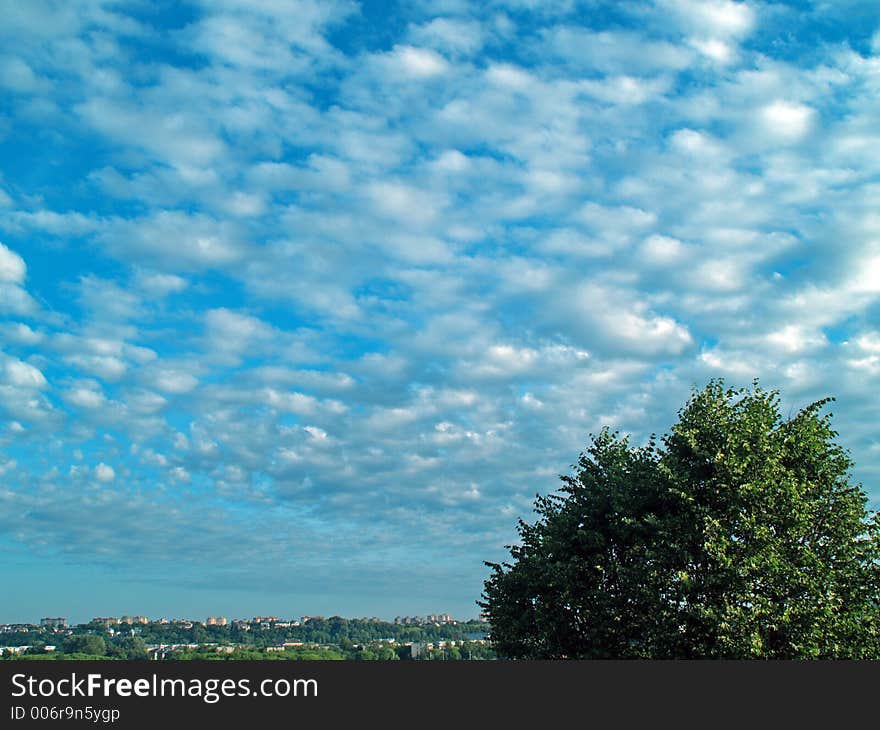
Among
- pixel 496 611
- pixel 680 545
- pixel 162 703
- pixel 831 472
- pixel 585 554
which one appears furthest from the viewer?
pixel 496 611

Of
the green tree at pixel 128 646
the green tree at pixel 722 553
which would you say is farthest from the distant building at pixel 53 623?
the green tree at pixel 722 553

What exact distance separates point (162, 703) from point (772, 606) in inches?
946

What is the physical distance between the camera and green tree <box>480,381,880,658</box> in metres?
29.4

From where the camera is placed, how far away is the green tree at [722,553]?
29.4 m

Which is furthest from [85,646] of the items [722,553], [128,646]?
[722,553]

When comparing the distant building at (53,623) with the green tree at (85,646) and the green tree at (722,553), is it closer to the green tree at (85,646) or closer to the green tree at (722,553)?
the green tree at (85,646)

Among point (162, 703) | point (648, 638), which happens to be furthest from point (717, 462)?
point (162, 703)

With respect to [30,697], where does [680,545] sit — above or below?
above

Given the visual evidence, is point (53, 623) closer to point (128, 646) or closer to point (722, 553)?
point (128, 646)

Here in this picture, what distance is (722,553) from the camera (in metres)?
29.6

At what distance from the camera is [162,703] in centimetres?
1302

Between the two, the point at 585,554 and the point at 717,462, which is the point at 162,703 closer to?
the point at 717,462

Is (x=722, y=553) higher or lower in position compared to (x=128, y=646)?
higher

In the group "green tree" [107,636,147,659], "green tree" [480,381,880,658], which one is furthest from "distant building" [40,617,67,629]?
"green tree" [480,381,880,658]
